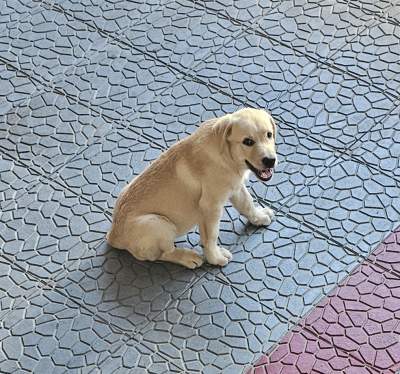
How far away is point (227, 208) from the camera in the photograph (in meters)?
→ 2.61

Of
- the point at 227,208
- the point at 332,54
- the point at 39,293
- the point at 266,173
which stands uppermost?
the point at 266,173

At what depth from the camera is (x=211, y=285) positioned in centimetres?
240

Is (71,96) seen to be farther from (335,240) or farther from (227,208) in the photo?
(335,240)

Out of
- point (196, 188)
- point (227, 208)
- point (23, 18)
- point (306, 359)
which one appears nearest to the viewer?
point (306, 359)

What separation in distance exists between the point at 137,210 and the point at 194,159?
0.21 metres

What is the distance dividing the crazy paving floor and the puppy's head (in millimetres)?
325

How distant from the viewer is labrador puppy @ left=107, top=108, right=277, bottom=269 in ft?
7.37

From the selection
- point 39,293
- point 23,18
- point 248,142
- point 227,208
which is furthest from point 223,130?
point 23,18

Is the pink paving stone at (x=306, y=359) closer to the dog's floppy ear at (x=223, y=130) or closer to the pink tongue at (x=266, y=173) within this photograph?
the pink tongue at (x=266, y=173)

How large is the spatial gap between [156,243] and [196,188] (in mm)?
187

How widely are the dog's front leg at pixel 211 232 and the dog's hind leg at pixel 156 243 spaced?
1.8 inches

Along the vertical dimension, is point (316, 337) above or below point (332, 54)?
below

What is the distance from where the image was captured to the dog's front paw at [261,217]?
250 centimetres

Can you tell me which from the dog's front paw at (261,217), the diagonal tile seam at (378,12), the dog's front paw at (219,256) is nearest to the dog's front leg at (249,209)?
the dog's front paw at (261,217)
